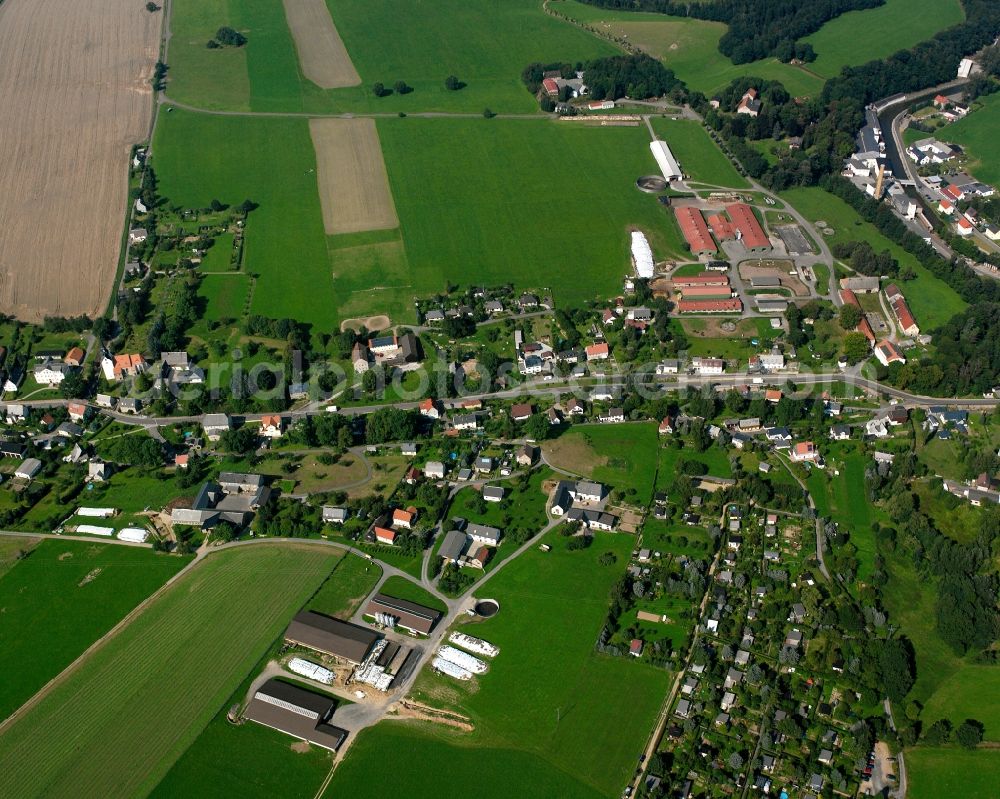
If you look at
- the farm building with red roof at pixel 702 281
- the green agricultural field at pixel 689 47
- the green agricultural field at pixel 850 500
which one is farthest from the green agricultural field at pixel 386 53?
the green agricultural field at pixel 850 500

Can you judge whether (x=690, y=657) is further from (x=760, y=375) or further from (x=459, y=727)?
(x=760, y=375)

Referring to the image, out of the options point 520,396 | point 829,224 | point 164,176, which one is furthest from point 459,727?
point 164,176

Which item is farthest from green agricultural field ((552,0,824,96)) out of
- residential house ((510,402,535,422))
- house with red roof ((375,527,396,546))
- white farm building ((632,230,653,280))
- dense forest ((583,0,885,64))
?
house with red roof ((375,527,396,546))

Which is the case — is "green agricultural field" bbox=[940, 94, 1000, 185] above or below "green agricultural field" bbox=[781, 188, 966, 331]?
above

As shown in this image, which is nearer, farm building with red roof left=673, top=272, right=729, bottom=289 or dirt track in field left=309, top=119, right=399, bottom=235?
farm building with red roof left=673, top=272, right=729, bottom=289

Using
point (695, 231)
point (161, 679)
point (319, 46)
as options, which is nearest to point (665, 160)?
point (695, 231)

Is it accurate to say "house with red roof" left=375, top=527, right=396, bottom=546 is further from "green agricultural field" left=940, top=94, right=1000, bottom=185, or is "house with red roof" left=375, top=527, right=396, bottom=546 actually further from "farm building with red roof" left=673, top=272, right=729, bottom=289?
"green agricultural field" left=940, top=94, right=1000, bottom=185

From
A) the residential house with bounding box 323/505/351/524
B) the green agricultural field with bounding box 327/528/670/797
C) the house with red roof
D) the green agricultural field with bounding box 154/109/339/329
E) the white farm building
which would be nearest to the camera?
the green agricultural field with bounding box 327/528/670/797
